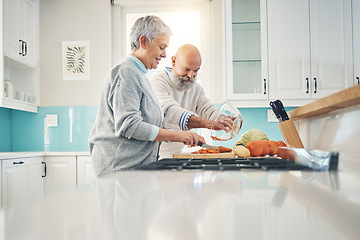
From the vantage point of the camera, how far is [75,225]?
0.31 meters

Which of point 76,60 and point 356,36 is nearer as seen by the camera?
point 356,36

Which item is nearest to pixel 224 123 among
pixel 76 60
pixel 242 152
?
pixel 242 152

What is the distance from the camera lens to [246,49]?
10.4 ft

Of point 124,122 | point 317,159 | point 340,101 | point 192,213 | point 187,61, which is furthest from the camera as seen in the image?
point 187,61

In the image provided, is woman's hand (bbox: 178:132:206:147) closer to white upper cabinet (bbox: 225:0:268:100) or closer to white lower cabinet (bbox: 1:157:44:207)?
white lower cabinet (bbox: 1:157:44:207)

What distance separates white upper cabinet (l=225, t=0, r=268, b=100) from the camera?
314 cm

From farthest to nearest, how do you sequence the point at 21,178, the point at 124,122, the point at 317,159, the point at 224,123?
the point at 21,178
the point at 224,123
the point at 124,122
the point at 317,159

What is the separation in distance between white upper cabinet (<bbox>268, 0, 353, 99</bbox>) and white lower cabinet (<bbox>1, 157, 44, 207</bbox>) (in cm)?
216

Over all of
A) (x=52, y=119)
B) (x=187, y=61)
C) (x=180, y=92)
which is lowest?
(x=52, y=119)

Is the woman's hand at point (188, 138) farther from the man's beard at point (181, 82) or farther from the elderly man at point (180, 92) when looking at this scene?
the man's beard at point (181, 82)

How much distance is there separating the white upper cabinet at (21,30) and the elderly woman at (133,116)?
189 centimetres

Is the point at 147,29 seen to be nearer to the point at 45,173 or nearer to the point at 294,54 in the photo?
the point at 294,54

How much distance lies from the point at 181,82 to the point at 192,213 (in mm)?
1607

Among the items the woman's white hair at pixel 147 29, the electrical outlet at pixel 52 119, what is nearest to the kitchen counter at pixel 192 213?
the woman's white hair at pixel 147 29
